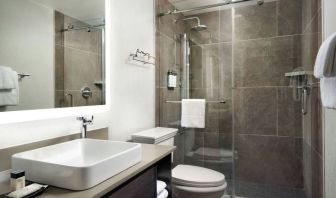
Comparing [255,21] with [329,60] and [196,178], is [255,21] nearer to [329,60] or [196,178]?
[329,60]

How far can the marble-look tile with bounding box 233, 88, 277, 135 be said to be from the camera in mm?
2525

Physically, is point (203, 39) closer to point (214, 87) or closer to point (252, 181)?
point (214, 87)

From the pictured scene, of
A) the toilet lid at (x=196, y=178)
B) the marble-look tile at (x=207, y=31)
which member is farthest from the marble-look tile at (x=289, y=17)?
the toilet lid at (x=196, y=178)

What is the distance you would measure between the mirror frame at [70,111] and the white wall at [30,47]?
29mm

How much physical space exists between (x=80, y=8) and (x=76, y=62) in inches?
14.2

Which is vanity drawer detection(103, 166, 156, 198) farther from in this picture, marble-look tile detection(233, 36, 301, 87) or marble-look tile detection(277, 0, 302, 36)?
marble-look tile detection(277, 0, 302, 36)

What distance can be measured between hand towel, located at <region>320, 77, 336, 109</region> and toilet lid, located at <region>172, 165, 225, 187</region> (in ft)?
3.26

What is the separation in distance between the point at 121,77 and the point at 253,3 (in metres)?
1.82

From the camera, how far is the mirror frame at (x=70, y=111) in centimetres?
100

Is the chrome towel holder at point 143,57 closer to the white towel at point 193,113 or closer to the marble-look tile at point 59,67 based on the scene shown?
the white towel at point 193,113

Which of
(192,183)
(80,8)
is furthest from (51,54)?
(192,183)

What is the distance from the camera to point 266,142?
2.56 m

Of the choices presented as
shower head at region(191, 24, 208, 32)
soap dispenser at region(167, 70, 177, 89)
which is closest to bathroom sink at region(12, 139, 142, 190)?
soap dispenser at region(167, 70, 177, 89)

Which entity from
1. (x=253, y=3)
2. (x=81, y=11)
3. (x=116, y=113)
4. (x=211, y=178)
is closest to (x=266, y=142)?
(x=211, y=178)
